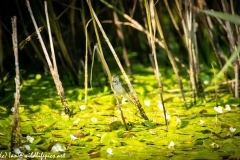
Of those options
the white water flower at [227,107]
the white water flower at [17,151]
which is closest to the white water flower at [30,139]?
the white water flower at [17,151]

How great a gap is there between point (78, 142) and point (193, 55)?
3.46 ft

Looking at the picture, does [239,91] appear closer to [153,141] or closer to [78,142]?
[153,141]

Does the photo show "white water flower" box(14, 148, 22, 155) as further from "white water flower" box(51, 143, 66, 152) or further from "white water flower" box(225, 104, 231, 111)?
"white water flower" box(225, 104, 231, 111)

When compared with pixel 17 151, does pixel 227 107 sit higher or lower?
higher

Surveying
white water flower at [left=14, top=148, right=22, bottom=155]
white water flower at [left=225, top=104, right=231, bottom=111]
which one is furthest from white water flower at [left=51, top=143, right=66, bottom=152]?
white water flower at [left=225, top=104, right=231, bottom=111]

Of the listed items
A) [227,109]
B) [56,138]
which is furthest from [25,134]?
[227,109]

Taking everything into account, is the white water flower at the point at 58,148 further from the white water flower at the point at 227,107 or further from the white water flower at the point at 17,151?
the white water flower at the point at 227,107

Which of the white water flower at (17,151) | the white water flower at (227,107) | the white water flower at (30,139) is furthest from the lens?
the white water flower at (227,107)

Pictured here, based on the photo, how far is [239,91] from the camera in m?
3.18

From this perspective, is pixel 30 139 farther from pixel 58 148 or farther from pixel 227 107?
pixel 227 107

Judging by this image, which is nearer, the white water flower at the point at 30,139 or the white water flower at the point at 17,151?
the white water flower at the point at 17,151

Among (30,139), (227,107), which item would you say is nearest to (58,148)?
(30,139)

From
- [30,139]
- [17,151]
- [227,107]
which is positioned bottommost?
[17,151]

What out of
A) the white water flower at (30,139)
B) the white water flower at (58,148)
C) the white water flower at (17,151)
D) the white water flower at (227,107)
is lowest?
the white water flower at (17,151)
